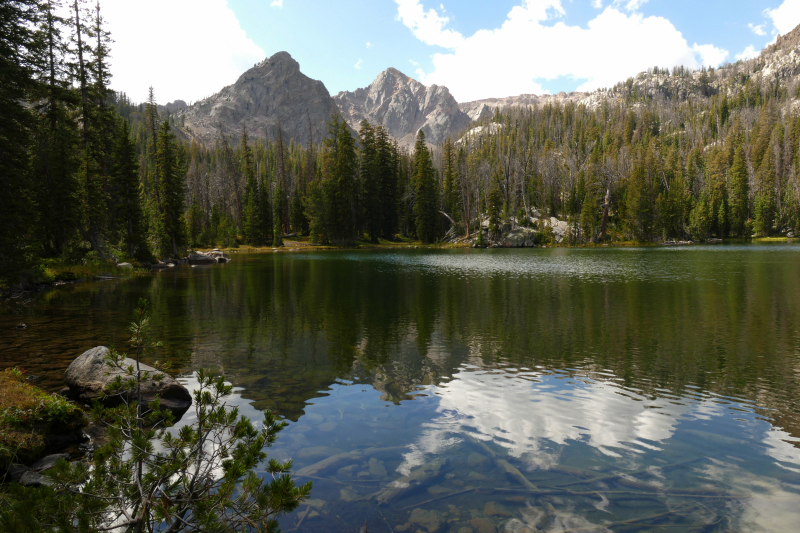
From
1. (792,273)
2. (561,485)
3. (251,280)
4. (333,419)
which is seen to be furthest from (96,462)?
(792,273)

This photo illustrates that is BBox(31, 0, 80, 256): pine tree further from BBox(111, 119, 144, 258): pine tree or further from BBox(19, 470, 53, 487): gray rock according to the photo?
BBox(19, 470, 53, 487): gray rock

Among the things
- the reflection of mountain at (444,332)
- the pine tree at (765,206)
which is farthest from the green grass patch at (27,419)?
the pine tree at (765,206)

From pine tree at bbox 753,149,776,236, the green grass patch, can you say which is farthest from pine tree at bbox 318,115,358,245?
pine tree at bbox 753,149,776,236

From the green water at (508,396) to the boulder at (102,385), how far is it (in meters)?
1.42

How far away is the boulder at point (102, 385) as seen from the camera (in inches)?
366

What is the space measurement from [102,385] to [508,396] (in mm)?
9597

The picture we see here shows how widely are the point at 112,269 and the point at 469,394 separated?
3894cm

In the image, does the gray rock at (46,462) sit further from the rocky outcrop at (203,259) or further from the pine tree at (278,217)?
the pine tree at (278,217)

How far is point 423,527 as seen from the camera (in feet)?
17.6

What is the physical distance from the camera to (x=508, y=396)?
9.92m

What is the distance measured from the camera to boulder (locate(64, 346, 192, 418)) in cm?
929

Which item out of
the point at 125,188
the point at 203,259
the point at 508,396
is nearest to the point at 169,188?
the point at 203,259

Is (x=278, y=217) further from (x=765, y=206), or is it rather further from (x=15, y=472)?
(x=765, y=206)

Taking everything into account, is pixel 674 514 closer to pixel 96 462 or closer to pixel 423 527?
pixel 423 527
